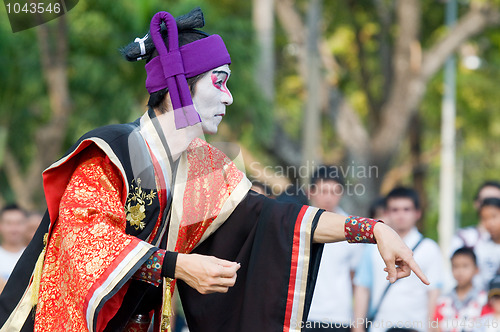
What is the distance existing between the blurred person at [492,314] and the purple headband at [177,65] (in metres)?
2.91

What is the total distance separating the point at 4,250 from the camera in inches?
231

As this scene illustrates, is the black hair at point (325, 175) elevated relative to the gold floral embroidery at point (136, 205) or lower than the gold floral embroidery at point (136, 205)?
elevated

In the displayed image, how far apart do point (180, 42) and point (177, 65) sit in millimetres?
139

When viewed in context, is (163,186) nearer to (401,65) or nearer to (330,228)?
(330,228)

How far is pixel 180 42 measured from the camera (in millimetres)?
2932

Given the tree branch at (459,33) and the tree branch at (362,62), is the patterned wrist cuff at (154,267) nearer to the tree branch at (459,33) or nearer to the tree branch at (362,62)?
the tree branch at (459,33)

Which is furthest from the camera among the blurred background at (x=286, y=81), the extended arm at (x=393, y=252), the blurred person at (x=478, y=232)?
the blurred background at (x=286, y=81)

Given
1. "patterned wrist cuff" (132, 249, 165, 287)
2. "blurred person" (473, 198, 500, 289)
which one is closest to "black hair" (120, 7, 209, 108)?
"patterned wrist cuff" (132, 249, 165, 287)

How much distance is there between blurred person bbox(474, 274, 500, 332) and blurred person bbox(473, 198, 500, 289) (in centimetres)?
40

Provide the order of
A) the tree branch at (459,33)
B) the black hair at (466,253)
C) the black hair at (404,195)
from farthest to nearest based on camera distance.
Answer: the tree branch at (459,33) < the black hair at (404,195) < the black hair at (466,253)

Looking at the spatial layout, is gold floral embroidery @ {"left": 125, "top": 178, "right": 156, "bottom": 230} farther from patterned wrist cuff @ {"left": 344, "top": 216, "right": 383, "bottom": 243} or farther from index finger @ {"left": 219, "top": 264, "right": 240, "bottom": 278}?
patterned wrist cuff @ {"left": 344, "top": 216, "right": 383, "bottom": 243}

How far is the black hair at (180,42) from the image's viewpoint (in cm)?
291

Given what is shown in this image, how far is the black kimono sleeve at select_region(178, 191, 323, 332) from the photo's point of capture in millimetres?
2957

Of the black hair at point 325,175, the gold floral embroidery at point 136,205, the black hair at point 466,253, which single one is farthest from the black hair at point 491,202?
the gold floral embroidery at point 136,205
